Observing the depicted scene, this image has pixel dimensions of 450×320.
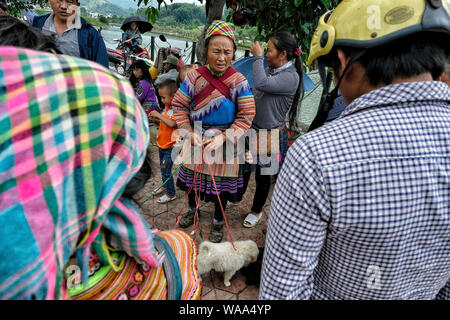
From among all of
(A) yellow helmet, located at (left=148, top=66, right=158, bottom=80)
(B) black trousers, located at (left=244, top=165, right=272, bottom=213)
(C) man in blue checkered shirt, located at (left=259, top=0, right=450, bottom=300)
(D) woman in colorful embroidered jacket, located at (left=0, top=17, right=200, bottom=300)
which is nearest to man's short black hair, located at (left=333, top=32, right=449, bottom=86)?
(C) man in blue checkered shirt, located at (left=259, top=0, right=450, bottom=300)

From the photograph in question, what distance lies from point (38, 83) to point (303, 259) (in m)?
0.91


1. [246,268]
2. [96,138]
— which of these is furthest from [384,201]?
[246,268]

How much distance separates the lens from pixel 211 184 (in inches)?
109

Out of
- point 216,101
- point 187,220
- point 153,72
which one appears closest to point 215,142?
point 216,101

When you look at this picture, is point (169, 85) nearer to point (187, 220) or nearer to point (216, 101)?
point (216, 101)

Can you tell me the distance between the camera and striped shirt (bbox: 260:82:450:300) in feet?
2.50

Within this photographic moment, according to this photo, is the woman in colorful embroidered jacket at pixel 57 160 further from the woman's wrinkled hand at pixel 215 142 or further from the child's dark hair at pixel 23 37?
the woman's wrinkled hand at pixel 215 142

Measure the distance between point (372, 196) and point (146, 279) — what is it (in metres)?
0.84

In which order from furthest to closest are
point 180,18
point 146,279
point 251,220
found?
point 180,18 → point 251,220 → point 146,279

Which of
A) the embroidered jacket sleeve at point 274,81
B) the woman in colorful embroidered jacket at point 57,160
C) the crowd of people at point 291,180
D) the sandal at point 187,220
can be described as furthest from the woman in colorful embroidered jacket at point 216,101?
the woman in colorful embroidered jacket at point 57,160

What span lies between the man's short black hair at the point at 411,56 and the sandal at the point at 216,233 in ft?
7.98

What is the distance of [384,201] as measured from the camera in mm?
767

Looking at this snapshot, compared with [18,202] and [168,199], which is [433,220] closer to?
[18,202]

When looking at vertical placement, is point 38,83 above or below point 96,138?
above
